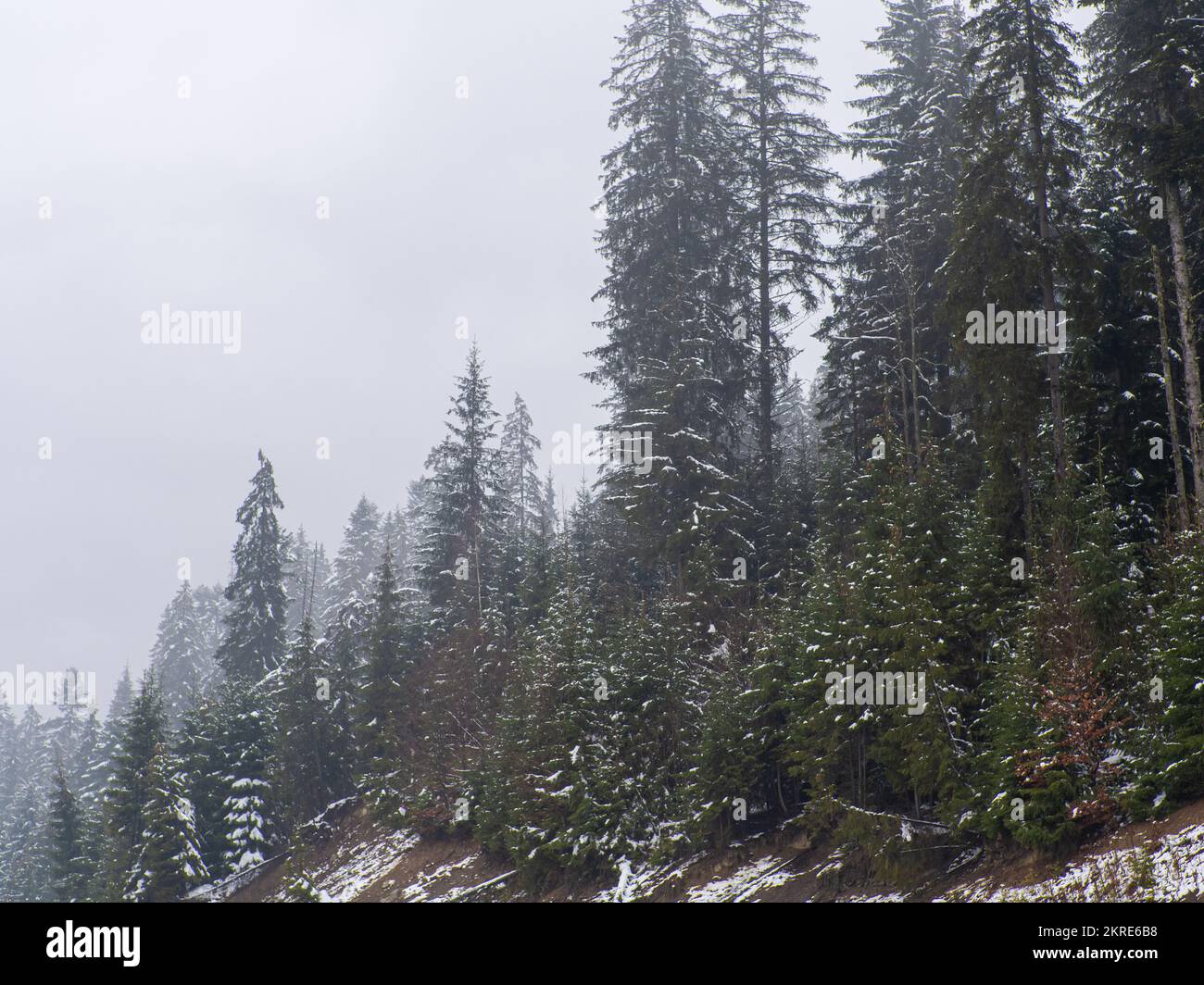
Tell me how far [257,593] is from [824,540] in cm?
4222

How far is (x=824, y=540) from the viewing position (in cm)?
2852

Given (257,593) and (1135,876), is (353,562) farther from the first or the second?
(1135,876)

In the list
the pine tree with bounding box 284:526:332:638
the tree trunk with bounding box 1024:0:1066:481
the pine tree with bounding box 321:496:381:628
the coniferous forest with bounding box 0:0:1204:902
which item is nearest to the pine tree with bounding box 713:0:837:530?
the coniferous forest with bounding box 0:0:1204:902

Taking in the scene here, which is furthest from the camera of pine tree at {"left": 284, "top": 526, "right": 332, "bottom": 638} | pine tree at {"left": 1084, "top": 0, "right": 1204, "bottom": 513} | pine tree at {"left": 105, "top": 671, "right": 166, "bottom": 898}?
pine tree at {"left": 284, "top": 526, "right": 332, "bottom": 638}

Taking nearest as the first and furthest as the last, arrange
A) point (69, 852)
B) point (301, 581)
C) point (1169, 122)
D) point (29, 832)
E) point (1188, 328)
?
point (1188, 328)
point (1169, 122)
point (69, 852)
point (29, 832)
point (301, 581)

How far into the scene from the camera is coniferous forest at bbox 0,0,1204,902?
63.8 ft

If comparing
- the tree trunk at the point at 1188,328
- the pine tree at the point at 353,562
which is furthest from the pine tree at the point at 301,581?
the tree trunk at the point at 1188,328

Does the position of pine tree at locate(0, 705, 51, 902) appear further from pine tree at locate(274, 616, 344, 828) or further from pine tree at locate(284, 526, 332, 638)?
pine tree at locate(284, 526, 332, 638)

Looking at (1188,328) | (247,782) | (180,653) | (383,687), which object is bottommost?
(247,782)

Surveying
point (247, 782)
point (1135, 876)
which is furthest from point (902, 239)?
point (247, 782)

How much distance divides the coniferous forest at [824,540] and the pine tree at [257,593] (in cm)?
1003

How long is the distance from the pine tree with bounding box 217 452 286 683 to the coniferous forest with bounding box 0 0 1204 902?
1003 centimetres

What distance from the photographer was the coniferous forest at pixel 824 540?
19.5 metres
